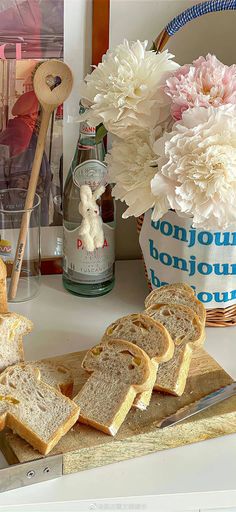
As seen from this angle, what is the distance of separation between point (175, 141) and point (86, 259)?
0.34 metres

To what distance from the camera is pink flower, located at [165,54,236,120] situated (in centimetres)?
111

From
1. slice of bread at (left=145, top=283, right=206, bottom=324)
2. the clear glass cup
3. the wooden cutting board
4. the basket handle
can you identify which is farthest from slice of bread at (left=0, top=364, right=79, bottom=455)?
the basket handle

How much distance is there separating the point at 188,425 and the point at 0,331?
0.91ft

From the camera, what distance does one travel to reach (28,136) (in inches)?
54.2

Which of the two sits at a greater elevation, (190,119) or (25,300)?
(190,119)

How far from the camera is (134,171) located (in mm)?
1161

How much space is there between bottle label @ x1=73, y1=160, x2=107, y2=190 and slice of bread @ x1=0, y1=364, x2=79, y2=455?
0.37 metres

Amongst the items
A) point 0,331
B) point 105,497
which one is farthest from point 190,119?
point 105,497

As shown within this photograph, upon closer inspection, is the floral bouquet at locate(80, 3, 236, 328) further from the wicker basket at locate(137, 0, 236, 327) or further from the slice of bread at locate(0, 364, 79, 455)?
the slice of bread at locate(0, 364, 79, 455)

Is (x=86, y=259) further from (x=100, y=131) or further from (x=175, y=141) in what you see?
(x=175, y=141)

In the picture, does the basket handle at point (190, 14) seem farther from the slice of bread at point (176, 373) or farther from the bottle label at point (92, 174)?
the slice of bread at point (176, 373)

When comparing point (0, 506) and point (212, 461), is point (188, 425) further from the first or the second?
point (0, 506)

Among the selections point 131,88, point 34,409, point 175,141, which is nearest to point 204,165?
point 175,141

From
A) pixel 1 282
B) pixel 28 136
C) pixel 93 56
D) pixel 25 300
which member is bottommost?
A: pixel 25 300
